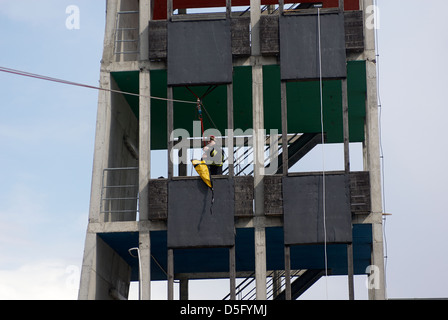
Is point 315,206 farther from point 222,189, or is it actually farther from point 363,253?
point 363,253

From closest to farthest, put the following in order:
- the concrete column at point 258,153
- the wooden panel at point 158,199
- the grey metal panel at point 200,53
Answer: the concrete column at point 258,153
the wooden panel at point 158,199
the grey metal panel at point 200,53

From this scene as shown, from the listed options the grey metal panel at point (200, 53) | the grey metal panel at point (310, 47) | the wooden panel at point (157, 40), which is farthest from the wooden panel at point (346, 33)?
the wooden panel at point (157, 40)

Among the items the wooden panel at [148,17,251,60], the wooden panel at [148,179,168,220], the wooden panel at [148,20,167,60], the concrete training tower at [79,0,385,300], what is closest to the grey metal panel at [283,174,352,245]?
the concrete training tower at [79,0,385,300]

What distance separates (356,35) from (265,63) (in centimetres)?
319

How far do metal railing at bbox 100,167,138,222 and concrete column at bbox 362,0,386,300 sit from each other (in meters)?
7.86

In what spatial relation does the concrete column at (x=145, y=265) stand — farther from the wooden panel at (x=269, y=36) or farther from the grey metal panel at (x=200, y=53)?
the wooden panel at (x=269, y=36)

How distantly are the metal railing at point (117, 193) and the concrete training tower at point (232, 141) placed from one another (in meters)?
0.07

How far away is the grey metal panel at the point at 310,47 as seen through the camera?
30859 millimetres

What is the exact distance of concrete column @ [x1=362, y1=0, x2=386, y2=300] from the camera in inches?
1182

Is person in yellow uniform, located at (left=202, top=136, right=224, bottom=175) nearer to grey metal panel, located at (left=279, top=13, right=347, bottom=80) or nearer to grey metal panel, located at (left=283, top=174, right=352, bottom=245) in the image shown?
grey metal panel, located at (left=283, top=174, right=352, bottom=245)

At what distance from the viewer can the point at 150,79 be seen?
107ft

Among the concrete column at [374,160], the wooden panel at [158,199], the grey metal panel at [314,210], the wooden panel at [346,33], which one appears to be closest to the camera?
the grey metal panel at [314,210]

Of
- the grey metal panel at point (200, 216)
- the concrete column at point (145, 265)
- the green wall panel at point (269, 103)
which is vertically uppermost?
the green wall panel at point (269, 103)
